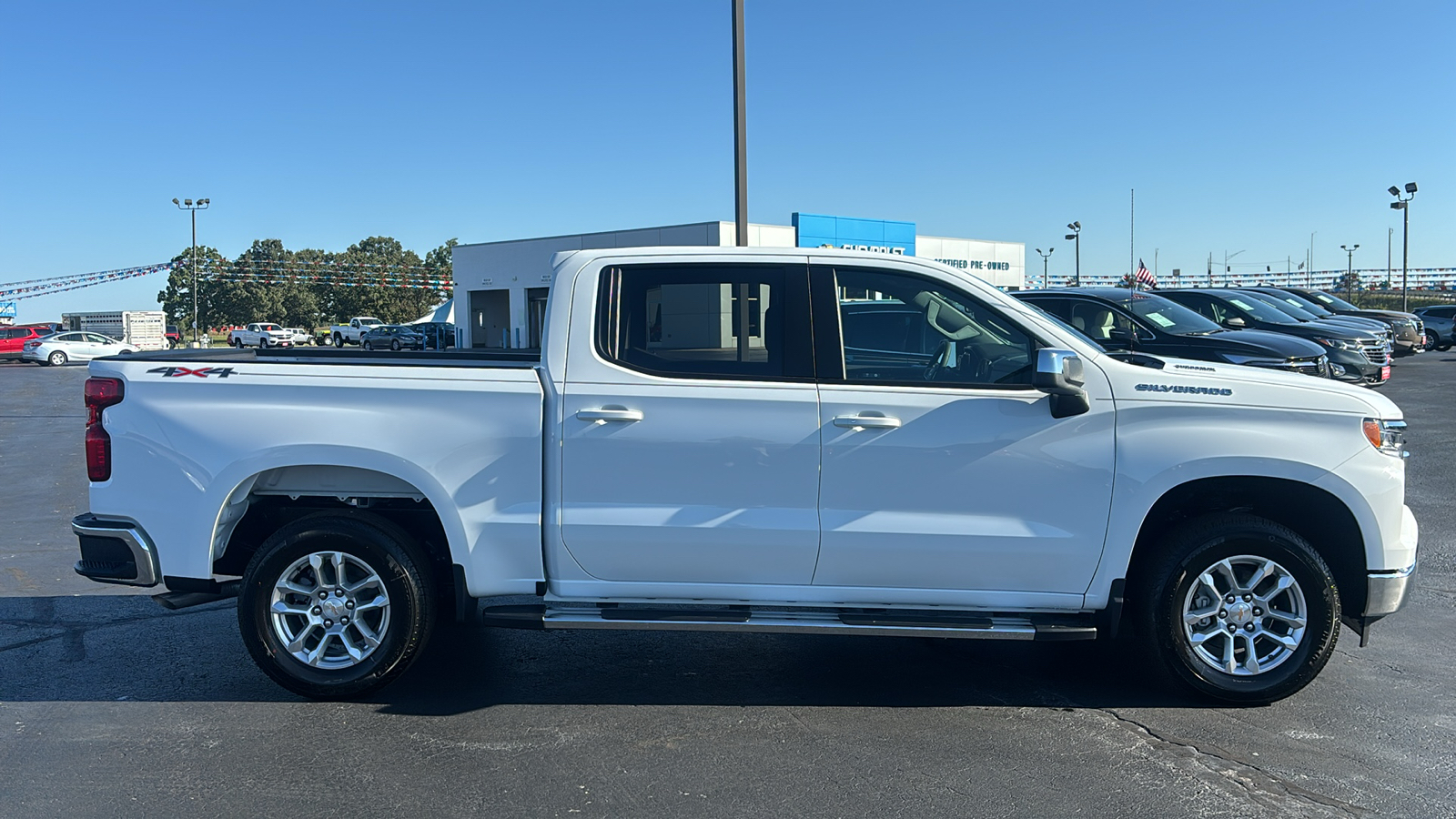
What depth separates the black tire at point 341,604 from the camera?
189 inches

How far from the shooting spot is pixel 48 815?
3752 millimetres

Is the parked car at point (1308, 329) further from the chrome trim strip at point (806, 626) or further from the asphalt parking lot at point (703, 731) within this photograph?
the chrome trim strip at point (806, 626)

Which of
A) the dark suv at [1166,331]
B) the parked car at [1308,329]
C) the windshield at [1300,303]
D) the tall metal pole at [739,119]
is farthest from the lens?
the windshield at [1300,303]

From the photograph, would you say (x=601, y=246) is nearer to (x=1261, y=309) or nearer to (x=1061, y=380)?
(x=1261, y=309)

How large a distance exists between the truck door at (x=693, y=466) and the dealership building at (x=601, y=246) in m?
35.9

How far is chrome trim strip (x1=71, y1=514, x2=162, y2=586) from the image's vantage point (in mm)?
4844

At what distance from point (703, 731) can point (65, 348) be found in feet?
152

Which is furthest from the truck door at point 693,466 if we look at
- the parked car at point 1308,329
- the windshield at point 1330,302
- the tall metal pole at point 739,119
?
the windshield at point 1330,302

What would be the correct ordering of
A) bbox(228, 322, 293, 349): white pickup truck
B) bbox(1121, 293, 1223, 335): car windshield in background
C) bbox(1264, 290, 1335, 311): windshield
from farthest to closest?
bbox(228, 322, 293, 349): white pickup truck → bbox(1264, 290, 1335, 311): windshield → bbox(1121, 293, 1223, 335): car windshield in background

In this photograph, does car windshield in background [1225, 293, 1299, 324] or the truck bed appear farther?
car windshield in background [1225, 293, 1299, 324]

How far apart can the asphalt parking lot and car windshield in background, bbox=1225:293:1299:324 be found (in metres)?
13.1

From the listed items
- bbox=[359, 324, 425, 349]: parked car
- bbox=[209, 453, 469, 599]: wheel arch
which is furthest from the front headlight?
bbox=[359, 324, 425, 349]: parked car

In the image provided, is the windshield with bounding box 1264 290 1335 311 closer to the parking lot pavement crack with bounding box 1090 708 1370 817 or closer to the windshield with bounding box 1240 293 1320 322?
the windshield with bounding box 1240 293 1320 322

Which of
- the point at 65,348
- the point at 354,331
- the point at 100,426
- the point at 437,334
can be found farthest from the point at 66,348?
the point at 100,426
